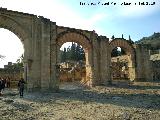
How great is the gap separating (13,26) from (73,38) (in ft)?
15.8

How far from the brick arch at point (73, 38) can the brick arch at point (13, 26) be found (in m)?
2.59

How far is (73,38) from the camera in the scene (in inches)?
743

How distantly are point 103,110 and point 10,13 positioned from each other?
9626 mm

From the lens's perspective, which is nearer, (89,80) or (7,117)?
(7,117)

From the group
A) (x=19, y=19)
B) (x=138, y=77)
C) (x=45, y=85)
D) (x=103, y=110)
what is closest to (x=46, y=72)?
(x=45, y=85)

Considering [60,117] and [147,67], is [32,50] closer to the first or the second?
[60,117]

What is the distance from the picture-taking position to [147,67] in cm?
2403

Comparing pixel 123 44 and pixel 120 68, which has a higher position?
pixel 123 44

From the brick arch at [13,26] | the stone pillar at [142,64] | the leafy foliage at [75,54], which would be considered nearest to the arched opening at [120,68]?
the stone pillar at [142,64]

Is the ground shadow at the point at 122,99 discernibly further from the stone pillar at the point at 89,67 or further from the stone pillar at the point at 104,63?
the stone pillar at the point at 104,63

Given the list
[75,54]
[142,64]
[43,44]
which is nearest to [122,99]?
[43,44]

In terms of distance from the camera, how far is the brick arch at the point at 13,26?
15.5 meters

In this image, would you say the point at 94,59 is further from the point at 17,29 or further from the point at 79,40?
the point at 17,29

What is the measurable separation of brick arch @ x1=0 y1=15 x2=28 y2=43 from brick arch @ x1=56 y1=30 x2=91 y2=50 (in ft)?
8.51
